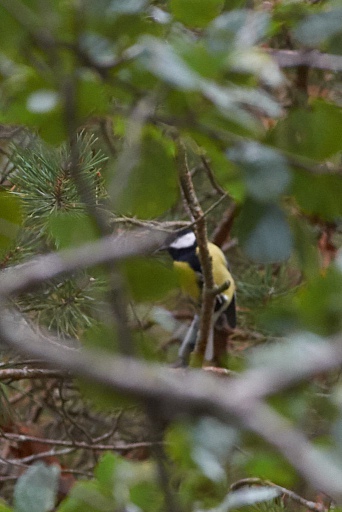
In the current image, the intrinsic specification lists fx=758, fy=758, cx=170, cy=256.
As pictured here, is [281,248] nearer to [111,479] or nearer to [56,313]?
[111,479]

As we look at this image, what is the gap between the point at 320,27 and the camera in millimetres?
374

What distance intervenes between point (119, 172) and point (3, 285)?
0.09m

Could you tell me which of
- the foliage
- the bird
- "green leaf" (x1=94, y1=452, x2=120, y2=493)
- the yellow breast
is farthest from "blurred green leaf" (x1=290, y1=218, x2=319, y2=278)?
the yellow breast

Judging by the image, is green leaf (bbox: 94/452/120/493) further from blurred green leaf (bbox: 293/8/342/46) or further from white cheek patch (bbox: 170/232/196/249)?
white cheek patch (bbox: 170/232/196/249)

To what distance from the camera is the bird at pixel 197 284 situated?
1.49 metres

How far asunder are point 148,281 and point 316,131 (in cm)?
11

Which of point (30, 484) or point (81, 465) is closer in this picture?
point (30, 484)

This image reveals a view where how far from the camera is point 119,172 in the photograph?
322 millimetres

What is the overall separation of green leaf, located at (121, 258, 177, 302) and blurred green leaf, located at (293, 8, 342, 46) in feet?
0.45

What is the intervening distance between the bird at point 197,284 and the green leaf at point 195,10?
38.1 inches

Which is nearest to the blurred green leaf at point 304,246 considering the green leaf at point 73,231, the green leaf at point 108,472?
the green leaf at point 73,231

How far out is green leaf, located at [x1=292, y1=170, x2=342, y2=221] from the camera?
1.24 ft

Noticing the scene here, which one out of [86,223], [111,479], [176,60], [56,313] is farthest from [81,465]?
[176,60]

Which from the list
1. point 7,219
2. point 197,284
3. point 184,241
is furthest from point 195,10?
point 184,241
